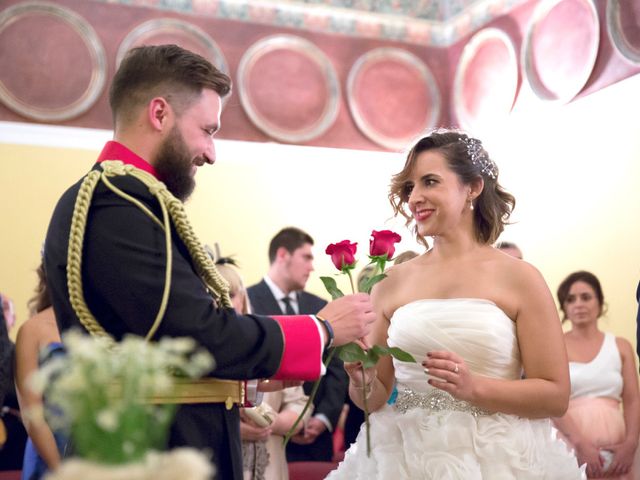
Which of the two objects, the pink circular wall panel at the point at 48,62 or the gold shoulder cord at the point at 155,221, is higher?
the pink circular wall panel at the point at 48,62

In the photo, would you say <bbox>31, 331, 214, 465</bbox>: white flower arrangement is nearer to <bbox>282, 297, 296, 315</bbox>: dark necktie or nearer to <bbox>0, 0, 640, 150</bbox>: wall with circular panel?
<bbox>282, 297, 296, 315</bbox>: dark necktie

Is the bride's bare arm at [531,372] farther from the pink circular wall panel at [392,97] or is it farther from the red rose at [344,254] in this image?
the pink circular wall panel at [392,97]

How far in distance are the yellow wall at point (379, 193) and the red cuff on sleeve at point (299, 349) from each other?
4347 mm

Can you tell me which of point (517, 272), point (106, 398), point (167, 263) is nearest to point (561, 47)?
point (517, 272)

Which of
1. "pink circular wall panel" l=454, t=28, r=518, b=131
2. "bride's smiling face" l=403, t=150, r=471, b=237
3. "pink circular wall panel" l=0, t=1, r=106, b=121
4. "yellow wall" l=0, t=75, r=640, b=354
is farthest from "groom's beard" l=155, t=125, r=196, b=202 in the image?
"pink circular wall panel" l=454, t=28, r=518, b=131

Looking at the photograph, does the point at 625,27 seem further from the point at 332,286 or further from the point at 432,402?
the point at 332,286

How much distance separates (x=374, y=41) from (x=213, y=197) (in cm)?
231

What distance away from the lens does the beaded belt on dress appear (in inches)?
115

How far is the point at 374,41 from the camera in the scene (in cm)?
899

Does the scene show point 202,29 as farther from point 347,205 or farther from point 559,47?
point 559,47

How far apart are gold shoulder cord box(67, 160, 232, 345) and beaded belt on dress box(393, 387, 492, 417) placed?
3.02 ft

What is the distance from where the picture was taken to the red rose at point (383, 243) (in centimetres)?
267

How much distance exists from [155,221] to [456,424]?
4.03ft

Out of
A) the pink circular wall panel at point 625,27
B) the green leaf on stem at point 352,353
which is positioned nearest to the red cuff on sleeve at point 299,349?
the green leaf on stem at point 352,353
